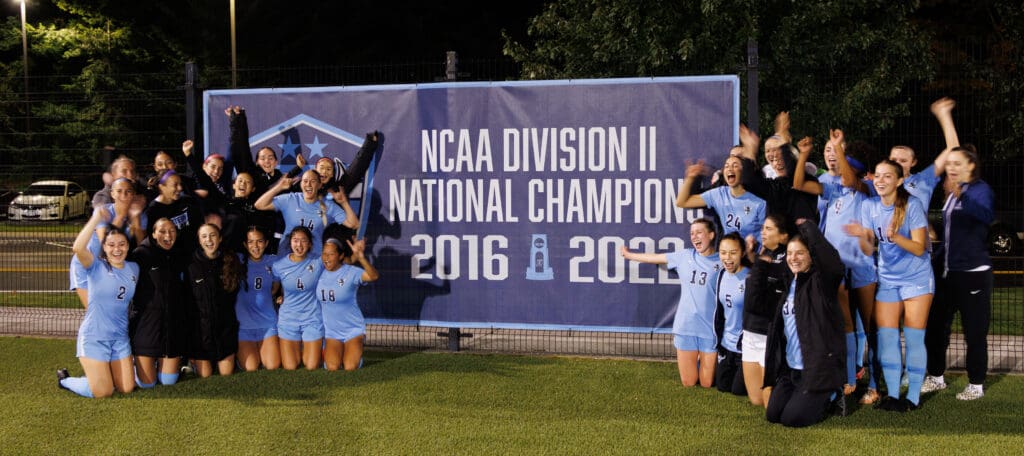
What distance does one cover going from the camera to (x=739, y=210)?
24.8 ft

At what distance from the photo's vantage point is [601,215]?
835cm

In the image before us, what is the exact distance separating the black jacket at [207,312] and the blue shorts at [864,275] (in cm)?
484

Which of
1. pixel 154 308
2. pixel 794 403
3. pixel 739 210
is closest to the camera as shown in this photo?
pixel 794 403

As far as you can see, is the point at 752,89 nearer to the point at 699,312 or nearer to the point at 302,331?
the point at 699,312

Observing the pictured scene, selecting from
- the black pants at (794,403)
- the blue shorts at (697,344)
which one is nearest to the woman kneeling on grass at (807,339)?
the black pants at (794,403)

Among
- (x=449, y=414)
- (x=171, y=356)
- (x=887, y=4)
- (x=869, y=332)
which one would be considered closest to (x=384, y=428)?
(x=449, y=414)

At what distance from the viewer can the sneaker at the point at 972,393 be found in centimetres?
689

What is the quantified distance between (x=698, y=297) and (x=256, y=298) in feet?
11.9

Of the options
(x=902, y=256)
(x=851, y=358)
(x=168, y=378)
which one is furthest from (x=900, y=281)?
(x=168, y=378)

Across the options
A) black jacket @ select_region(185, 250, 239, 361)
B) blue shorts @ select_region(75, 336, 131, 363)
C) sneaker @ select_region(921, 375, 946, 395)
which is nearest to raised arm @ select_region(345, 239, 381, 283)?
black jacket @ select_region(185, 250, 239, 361)

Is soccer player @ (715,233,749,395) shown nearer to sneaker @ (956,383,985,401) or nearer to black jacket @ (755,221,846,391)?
black jacket @ (755,221,846,391)

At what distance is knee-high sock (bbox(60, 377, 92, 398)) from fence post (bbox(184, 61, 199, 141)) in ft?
8.87

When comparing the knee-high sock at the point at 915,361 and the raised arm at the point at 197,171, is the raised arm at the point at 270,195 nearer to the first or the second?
the raised arm at the point at 197,171

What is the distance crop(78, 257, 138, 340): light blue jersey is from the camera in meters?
7.20
